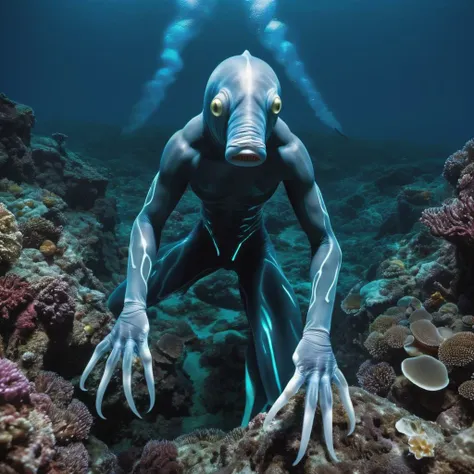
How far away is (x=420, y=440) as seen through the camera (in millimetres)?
1674

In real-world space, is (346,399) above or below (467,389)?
below

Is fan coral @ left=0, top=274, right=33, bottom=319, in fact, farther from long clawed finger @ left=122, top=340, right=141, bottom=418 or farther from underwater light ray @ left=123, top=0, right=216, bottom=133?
underwater light ray @ left=123, top=0, right=216, bottom=133

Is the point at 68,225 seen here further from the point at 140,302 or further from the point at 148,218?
the point at 140,302

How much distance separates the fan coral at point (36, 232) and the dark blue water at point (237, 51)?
26.6 m

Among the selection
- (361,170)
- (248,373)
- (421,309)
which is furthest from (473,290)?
(361,170)

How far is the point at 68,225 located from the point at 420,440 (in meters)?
6.29

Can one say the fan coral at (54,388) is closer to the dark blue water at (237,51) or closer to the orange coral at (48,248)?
the orange coral at (48,248)

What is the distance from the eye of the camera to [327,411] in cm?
158

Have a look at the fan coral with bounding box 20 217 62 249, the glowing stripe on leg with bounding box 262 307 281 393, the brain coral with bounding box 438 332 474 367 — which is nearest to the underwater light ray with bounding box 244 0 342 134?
the fan coral with bounding box 20 217 62 249

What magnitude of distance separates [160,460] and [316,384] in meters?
1.77

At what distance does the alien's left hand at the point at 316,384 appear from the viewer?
1.54 metres

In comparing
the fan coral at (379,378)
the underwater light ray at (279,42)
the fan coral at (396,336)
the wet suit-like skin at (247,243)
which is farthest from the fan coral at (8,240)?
the underwater light ray at (279,42)

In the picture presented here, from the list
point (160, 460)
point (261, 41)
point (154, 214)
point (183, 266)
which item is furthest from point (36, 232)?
point (261, 41)

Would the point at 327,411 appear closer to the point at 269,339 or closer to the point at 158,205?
the point at 269,339
